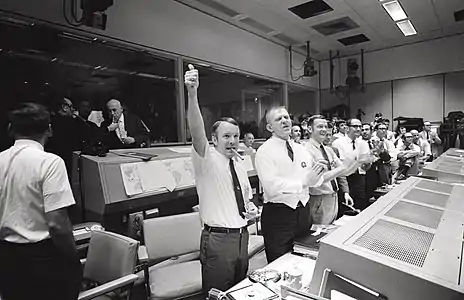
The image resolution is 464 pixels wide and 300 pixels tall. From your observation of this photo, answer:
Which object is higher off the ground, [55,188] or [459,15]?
[459,15]

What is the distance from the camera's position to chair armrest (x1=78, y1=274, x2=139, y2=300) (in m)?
1.50

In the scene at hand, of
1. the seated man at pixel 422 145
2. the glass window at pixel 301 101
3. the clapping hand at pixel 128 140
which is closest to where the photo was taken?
the clapping hand at pixel 128 140

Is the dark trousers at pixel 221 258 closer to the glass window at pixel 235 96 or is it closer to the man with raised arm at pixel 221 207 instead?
the man with raised arm at pixel 221 207

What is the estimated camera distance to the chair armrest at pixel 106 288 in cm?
150

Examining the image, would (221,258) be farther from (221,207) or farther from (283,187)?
(283,187)

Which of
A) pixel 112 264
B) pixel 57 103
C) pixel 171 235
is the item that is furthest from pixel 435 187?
pixel 57 103

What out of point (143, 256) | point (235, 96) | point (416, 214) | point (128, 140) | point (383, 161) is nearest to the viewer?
point (416, 214)

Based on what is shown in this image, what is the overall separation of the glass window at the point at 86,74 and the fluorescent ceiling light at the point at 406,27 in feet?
15.0

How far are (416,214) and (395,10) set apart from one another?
5.21m

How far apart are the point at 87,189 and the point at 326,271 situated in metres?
2.37

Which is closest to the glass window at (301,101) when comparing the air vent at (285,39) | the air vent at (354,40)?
the air vent at (285,39)

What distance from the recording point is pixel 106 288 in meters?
1.56

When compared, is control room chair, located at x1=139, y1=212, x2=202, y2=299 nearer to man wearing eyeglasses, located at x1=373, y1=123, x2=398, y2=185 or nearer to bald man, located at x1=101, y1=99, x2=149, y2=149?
bald man, located at x1=101, y1=99, x2=149, y2=149

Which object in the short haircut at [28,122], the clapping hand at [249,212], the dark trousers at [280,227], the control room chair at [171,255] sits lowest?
the control room chair at [171,255]
